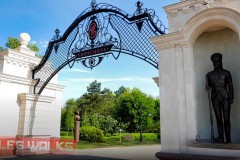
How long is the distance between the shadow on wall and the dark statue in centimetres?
36

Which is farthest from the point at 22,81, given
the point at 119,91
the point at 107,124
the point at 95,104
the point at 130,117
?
the point at 119,91

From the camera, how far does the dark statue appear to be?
15.3 ft

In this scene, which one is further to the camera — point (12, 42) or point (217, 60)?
point (12, 42)

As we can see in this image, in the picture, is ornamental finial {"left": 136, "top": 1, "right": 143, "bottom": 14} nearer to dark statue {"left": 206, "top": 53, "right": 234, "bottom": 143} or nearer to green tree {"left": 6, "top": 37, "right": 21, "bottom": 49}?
dark statue {"left": 206, "top": 53, "right": 234, "bottom": 143}

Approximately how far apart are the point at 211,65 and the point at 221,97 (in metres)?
0.96

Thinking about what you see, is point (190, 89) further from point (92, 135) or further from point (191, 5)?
point (92, 135)

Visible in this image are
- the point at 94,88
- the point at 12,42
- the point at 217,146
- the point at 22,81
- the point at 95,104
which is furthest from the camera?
the point at 94,88

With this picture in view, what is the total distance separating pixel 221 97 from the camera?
15.5ft

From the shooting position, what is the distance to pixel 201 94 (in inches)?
210

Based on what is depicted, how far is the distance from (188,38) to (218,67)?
0.87 m

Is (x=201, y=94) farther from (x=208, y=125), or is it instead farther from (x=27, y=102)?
(x=27, y=102)

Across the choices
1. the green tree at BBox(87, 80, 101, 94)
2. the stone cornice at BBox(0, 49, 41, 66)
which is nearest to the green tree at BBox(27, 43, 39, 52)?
the stone cornice at BBox(0, 49, 41, 66)

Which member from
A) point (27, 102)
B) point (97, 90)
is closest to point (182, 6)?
point (27, 102)

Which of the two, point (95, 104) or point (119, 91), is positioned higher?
point (119, 91)
